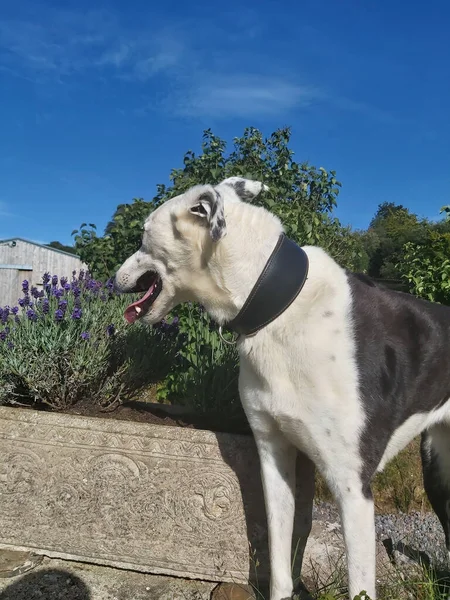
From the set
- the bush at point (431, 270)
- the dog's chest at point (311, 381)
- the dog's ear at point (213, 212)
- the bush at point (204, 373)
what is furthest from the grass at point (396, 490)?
the dog's ear at point (213, 212)

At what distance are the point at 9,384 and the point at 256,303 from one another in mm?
1735

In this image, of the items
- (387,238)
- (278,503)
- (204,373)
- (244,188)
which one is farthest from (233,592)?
(387,238)

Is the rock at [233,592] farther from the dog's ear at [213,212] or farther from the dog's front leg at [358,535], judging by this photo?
the dog's ear at [213,212]

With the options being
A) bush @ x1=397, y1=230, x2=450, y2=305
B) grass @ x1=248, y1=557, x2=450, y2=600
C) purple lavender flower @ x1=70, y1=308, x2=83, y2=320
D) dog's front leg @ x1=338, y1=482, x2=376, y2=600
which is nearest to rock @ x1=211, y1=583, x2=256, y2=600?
grass @ x1=248, y1=557, x2=450, y2=600

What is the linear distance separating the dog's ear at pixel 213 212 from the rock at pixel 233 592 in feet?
5.59

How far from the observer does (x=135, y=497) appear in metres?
2.64

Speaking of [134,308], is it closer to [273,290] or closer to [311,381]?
[273,290]

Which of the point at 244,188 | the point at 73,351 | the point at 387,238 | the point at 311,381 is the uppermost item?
the point at 387,238

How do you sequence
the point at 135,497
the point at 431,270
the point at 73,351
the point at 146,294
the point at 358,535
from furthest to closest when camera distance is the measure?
the point at 431,270
the point at 73,351
the point at 135,497
the point at 146,294
the point at 358,535

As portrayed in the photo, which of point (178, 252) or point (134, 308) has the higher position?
point (178, 252)

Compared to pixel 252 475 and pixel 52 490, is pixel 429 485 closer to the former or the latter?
pixel 252 475

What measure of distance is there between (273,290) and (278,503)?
0.98 meters

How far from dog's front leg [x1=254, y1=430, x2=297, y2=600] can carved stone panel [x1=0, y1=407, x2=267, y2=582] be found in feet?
0.79

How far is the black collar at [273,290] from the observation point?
84.4 inches
